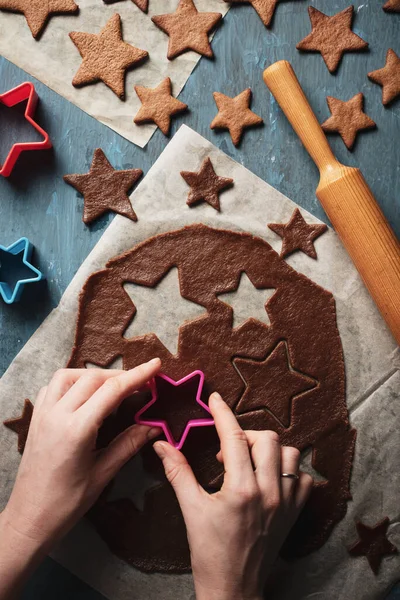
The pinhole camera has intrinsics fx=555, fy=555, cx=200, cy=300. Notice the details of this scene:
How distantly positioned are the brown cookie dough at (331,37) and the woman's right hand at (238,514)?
3.14 ft

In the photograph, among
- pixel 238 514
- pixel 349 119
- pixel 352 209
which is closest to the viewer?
pixel 238 514

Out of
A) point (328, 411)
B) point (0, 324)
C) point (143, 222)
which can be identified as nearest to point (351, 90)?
point (143, 222)

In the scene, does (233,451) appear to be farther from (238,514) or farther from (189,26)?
(189,26)

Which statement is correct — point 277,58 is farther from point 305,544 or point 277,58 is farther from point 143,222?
point 305,544

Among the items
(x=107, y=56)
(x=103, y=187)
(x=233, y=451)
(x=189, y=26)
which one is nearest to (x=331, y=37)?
(x=189, y=26)

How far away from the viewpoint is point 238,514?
3.67ft

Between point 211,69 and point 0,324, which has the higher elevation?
point 211,69

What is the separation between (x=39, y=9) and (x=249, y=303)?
3.13 ft

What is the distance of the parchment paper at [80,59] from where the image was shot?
1454 mm

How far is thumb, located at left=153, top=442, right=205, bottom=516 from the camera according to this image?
116 centimetres

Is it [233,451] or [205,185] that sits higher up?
[205,185]

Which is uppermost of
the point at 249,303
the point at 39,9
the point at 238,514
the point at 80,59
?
the point at 39,9

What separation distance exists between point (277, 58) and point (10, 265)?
0.88m

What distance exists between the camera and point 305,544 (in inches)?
53.7
